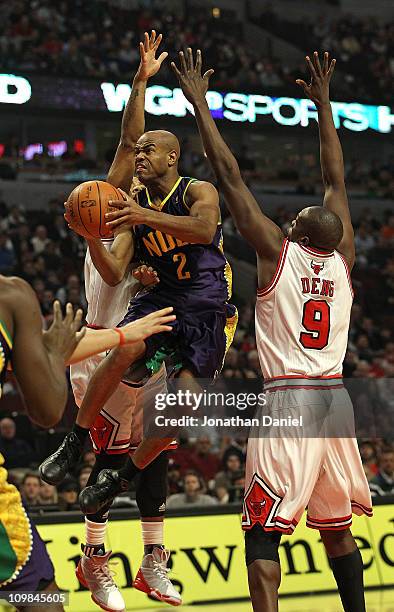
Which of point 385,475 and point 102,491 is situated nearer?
point 102,491

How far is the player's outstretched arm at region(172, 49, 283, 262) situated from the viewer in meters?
5.44

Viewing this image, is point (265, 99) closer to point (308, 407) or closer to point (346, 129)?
point (346, 129)

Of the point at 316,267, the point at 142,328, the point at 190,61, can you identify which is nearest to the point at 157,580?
the point at 316,267

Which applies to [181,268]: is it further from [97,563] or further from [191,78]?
[97,563]

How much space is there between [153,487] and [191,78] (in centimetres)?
271

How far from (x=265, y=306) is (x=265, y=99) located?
1527cm

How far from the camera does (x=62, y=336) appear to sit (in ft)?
12.4

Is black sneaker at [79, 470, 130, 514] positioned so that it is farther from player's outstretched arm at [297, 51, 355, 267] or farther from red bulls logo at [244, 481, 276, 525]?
player's outstretched arm at [297, 51, 355, 267]

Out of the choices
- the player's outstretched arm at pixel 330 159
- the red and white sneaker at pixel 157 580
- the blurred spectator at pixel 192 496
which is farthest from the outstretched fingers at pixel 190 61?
the blurred spectator at pixel 192 496

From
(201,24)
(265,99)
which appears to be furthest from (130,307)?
(201,24)

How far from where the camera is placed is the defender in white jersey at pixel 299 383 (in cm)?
531

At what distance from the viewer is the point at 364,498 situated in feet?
18.7

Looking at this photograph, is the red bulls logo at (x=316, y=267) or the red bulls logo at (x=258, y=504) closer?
the red bulls logo at (x=258, y=504)

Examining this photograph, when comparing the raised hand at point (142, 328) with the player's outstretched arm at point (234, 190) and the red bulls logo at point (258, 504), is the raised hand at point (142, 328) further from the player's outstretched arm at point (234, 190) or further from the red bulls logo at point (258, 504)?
the red bulls logo at point (258, 504)
